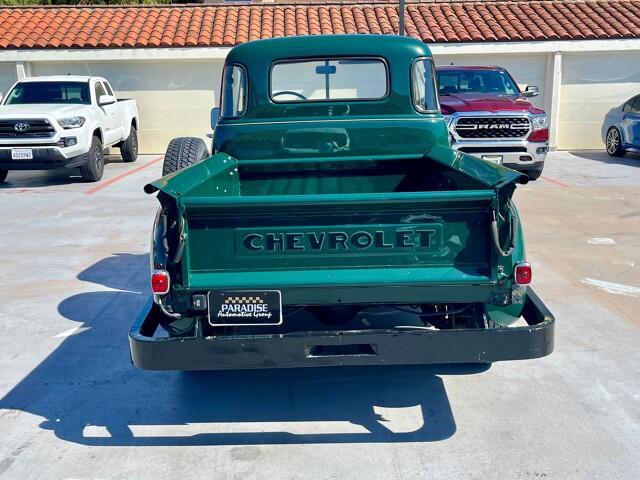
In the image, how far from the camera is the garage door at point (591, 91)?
1672 cm

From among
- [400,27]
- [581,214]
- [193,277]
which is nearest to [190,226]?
[193,277]

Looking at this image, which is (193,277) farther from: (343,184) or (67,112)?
(67,112)

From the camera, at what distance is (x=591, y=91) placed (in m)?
16.9

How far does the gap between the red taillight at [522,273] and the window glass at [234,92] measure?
8.84 ft

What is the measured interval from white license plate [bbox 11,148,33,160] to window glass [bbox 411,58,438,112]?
8.46 m

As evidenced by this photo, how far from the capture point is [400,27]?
15.9 meters

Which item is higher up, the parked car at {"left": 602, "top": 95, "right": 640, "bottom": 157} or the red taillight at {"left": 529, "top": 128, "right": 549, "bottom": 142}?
the red taillight at {"left": 529, "top": 128, "right": 549, "bottom": 142}

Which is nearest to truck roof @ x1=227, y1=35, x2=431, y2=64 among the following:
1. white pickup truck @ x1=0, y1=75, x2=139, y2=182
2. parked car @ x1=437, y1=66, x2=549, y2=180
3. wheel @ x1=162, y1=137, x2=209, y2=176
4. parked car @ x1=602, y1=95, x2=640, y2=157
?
wheel @ x1=162, y1=137, x2=209, y2=176

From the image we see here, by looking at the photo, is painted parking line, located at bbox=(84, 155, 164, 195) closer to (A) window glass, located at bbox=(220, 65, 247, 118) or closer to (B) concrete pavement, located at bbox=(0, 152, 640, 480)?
(B) concrete pavement, located at bbox=(0, 152, 640, 480)

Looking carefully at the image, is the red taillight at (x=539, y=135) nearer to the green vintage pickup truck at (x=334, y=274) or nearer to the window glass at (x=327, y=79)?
the window glass at (x=327, y=79)

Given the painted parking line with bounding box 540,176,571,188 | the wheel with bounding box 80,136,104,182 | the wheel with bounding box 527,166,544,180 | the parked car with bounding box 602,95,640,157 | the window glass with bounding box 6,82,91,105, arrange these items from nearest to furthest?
the painted parking line with bounding box 540,176,571,188 → the wheel with bounding box 527,166,544,180 → the wheel with bounding box 80,136,104,182 → the window glass with bounding box 6,82,91,105 → the parked car with bounding box 602,95,640,157

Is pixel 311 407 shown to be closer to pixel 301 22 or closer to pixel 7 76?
pixel 301 22

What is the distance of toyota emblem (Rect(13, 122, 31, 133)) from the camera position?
1174 centimetres

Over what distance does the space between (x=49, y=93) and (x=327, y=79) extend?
933 cm
